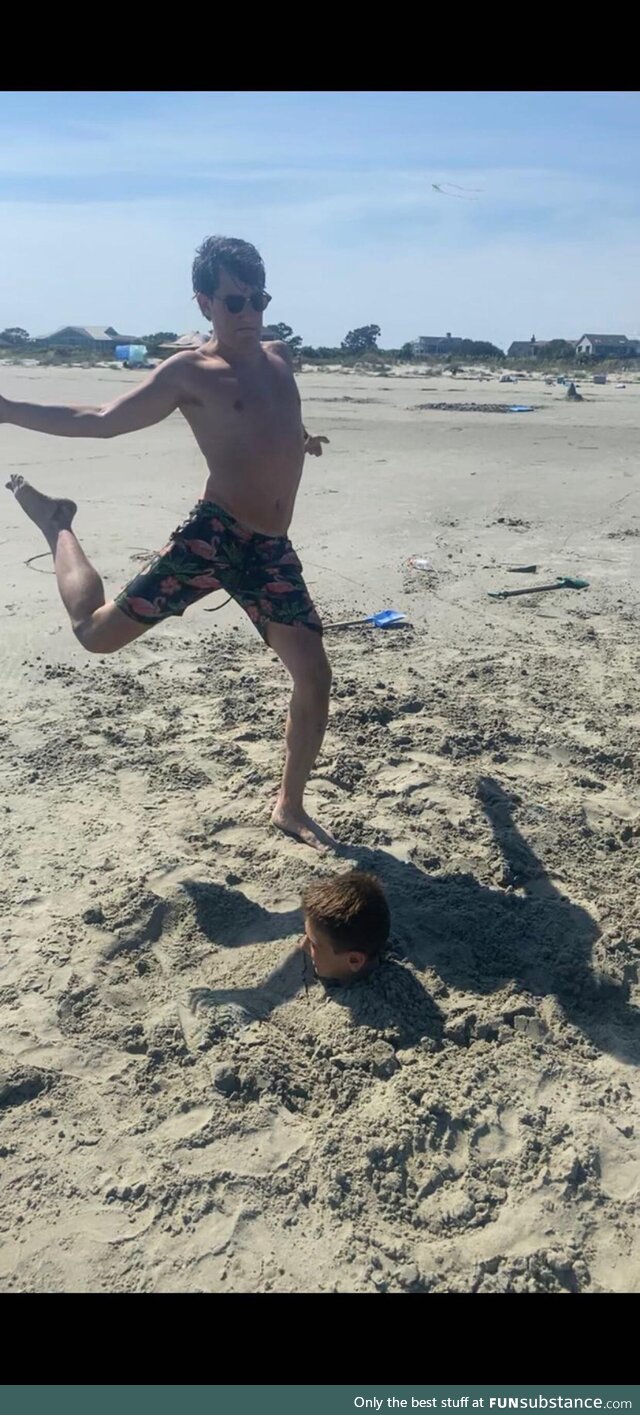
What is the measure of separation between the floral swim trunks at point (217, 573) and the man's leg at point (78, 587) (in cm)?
8

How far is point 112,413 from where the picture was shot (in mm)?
3650

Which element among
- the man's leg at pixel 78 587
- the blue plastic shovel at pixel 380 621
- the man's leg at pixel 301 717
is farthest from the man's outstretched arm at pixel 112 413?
the blue plastic shovel at pixel 380 621

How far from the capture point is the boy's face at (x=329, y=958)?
10.2ft

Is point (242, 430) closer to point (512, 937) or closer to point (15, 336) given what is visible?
point (512, 937)

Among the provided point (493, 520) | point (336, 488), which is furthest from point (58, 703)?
point (336, 488)

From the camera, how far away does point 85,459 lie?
43.4 feet

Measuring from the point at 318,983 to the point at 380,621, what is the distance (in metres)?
3.73

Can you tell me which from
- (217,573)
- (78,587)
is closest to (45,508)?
(78,587)

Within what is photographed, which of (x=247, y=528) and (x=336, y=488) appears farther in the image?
(x=336, y=488)

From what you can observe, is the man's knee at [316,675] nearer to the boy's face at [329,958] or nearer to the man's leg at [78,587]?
the man's leg at [78,587]

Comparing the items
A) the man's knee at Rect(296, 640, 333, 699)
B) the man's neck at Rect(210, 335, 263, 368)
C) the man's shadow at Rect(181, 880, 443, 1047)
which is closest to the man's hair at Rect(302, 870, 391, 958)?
the man's shadow at Rect(181, 880, 443, 1047)

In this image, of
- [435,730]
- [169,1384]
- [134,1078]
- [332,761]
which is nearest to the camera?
[169,1384]

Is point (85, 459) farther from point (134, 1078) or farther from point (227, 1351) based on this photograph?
point (227, 1351)

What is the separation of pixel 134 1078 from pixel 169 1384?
2.79 ft
